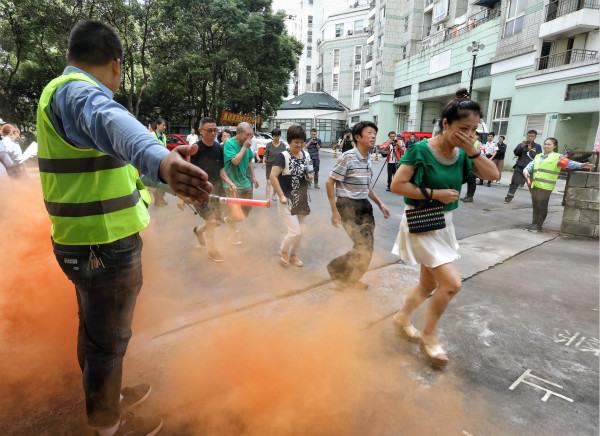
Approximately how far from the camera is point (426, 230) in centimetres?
256

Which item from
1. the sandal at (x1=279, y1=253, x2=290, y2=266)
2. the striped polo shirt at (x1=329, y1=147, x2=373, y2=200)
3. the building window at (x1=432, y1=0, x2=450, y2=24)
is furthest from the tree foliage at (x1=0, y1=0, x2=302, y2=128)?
the striped polo shirt at (x1=329, y1=147, x2=373, y2=200)

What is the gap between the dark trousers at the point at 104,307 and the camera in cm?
163

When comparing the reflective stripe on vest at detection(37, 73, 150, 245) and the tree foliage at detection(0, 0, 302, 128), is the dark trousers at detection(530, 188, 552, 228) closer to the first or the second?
the reflective stripe on vest at detection(37, 73, 150, 245)

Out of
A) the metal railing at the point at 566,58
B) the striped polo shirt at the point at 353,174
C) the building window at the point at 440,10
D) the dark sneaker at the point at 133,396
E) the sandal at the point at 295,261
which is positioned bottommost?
the sandal at the point at 295,261

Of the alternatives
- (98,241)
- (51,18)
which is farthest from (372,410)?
(51,18)

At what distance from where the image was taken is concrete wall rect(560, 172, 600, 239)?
611 cm

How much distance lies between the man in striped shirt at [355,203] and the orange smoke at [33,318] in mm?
2345

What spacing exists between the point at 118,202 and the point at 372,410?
174 cm

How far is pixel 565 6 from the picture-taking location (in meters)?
16.7

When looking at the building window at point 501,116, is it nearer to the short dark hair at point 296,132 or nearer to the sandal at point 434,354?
the short dark hair at point 296,132

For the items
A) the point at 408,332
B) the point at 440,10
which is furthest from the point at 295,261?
the point at 440,10

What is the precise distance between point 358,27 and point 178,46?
38.0m

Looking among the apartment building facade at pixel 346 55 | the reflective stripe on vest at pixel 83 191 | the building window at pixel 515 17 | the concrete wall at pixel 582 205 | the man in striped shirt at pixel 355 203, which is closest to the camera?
the reflective stripe on vest at pixel 83 191

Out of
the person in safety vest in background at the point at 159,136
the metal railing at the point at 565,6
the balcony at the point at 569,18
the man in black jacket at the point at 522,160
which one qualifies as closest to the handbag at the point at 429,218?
the person in safety vest in background at the point at 159,136
